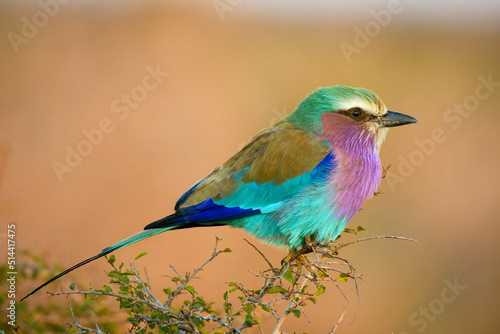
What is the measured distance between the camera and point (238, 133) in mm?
7699

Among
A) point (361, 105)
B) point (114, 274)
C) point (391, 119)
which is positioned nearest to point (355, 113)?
point (361, 105)

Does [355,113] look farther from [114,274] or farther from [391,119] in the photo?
[114,274]

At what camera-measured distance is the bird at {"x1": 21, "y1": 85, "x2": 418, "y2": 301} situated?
3000 mm

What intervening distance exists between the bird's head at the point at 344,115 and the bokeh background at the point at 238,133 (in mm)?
3381

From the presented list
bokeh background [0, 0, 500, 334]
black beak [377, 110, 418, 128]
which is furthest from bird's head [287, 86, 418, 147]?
bokeh background [0, 0, 500, 334]

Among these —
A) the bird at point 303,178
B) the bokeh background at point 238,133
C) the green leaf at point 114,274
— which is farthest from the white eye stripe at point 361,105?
the bokeh background at point 238,133

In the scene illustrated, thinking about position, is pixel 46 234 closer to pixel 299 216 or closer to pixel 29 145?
pixel 29 145

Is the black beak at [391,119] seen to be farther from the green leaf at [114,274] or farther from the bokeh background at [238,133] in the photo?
the bokeh background at [238,133]

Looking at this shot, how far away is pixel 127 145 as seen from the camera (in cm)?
735

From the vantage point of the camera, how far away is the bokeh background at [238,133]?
676cm

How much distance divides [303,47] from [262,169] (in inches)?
248

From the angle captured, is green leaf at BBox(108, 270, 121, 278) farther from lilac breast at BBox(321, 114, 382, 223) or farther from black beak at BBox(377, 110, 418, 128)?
black beak at BBox(377, 110, 418, 128)

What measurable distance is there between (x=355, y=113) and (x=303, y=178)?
49cm

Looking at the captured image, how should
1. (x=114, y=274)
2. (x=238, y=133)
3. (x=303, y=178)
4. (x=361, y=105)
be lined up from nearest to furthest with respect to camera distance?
(x=114, y=274)
(x=303, y=178)
(x=361, y=105)
(x=238, y=133)
